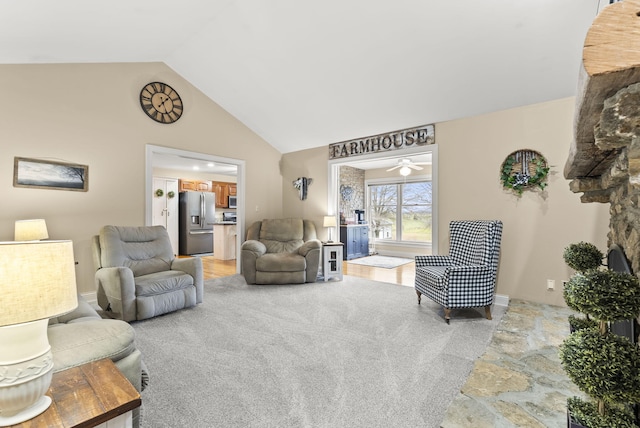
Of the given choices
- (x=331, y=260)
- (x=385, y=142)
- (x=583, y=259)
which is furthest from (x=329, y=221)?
(x=583, y=259)

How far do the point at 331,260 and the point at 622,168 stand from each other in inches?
155

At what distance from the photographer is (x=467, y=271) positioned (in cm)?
290

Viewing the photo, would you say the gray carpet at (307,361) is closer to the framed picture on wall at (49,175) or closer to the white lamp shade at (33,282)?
the white lamp shade at (33,282)

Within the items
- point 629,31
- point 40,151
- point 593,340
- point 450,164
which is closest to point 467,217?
point 450,164

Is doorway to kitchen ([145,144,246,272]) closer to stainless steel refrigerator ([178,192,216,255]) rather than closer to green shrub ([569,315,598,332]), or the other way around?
stainless steel refrigerator ([178,192,216,255])

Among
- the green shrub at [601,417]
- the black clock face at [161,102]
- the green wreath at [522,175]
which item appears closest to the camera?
the green shrub at [601,417]

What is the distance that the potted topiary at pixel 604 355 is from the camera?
939 mm

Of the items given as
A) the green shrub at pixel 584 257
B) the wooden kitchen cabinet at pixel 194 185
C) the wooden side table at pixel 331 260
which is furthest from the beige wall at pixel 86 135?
the green shrub at pixel 584 257

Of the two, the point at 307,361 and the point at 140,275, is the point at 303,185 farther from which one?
the point at 307,361

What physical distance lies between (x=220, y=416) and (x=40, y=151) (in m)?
3.54

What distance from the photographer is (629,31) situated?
60 cm

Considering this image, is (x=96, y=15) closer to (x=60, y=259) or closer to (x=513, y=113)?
(x=60, y=259)

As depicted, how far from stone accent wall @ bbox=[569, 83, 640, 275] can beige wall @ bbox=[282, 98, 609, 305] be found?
4.56ft

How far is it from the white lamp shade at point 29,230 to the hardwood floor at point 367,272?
238 centimetres
